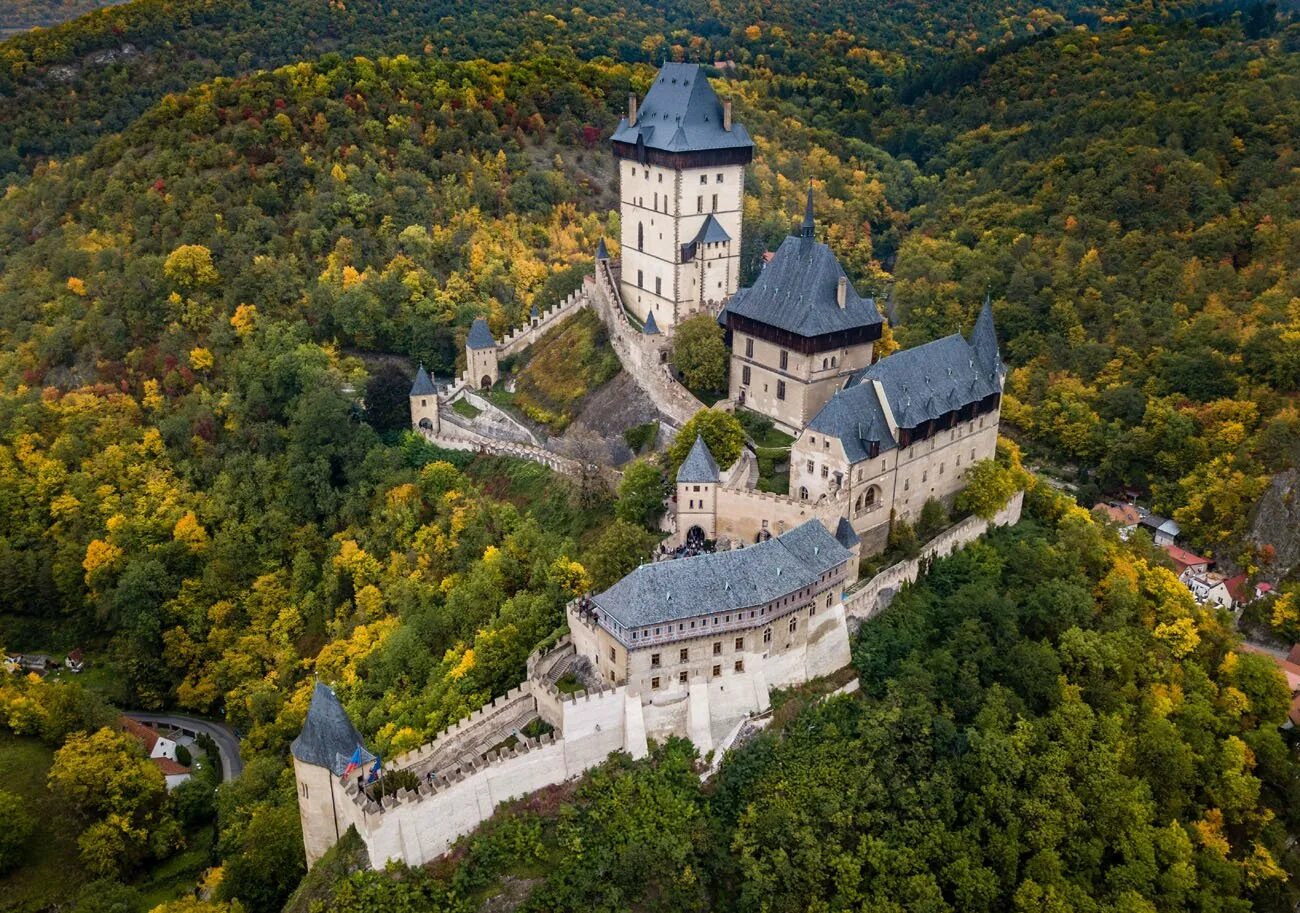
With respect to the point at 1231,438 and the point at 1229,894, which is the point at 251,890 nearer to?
the point at 1229,894

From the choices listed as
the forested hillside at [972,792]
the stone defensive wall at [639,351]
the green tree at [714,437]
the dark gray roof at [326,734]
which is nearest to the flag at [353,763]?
the dark gray roof at [326,734]

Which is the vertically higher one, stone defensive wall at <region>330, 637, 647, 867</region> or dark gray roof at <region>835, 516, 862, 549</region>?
dark gray roof at <region>835, 516, 862, 549</region>

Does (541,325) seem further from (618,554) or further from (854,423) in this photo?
(854,423)

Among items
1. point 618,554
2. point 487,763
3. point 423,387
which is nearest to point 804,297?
point 618,554

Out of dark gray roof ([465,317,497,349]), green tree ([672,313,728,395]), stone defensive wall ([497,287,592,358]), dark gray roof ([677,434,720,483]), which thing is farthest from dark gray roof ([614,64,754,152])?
dark gray roof ([677,434,720,483])

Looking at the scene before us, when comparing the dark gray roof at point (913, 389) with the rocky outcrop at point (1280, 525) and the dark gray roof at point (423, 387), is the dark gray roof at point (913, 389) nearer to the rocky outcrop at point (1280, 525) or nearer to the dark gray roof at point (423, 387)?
the rocky outcrop at point (1280, 525)

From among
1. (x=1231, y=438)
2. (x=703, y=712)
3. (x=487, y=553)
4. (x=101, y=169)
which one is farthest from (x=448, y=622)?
(x=101, y=169)

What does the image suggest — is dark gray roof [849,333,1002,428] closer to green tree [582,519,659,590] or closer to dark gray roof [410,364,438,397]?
green tree [582,519,659,590]
